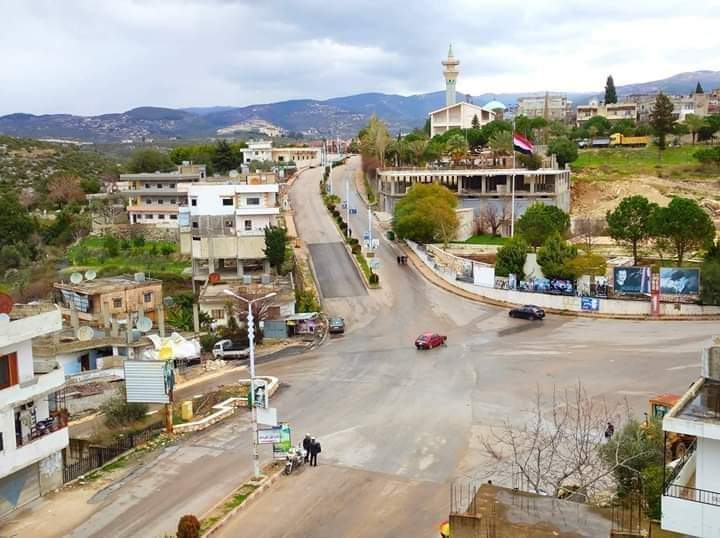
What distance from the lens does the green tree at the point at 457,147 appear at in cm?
8181

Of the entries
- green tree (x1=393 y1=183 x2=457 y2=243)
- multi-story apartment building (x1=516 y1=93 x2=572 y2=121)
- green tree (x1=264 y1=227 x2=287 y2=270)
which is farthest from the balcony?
multi-story apartment building (x1=516 y1=93 x2=572 y2=121)

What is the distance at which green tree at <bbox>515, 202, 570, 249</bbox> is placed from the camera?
175 ft

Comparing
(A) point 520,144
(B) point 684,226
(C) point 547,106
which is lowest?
(B) point 684,226

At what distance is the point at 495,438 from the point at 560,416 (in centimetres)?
329

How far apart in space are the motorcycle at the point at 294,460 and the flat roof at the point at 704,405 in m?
13.0

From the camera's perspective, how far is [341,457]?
83.5 feet

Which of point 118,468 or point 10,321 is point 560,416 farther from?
point 10,321

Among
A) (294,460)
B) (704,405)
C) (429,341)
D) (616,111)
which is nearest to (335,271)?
(429,341)

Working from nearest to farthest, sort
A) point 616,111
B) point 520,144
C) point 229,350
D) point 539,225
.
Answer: point 229,350, point 539,225, point 520,144, point 616,111

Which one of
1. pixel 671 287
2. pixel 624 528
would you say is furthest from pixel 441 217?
pixel 624 528

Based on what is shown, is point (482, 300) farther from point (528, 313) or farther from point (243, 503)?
point (243, 503)

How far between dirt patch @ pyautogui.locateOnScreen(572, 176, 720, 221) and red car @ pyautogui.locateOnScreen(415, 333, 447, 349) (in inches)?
1640

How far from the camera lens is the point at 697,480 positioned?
45.6 ft

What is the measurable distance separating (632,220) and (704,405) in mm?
38536
